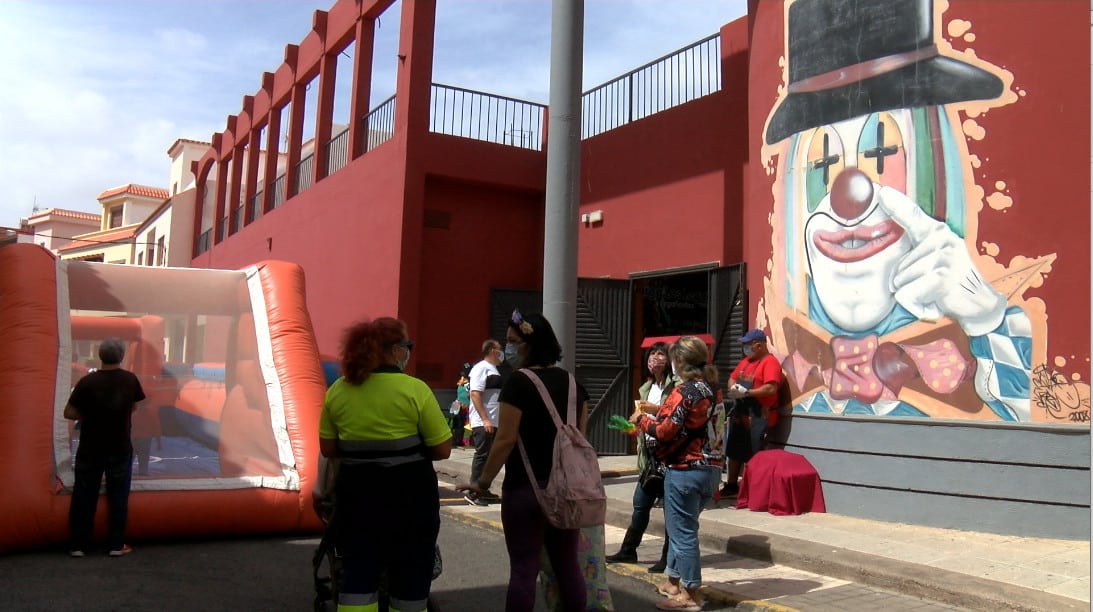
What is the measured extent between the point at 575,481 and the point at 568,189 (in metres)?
5.53

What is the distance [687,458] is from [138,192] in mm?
47128

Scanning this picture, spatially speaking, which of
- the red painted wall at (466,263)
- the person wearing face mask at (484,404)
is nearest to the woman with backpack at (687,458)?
the person wearing face mask at (484,404)

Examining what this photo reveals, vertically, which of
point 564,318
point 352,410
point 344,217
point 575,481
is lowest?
point 575,481

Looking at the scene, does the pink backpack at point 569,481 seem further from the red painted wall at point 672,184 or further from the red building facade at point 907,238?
the red painted wall at point 672,184

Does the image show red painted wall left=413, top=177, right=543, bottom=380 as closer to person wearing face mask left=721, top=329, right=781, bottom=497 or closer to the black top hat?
person wearing face mask left=721, top=329, right=781, bottom=497

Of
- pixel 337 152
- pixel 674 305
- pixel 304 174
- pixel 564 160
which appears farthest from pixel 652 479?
pixel 304 174

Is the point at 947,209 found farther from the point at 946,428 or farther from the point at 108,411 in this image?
the point at 108,411

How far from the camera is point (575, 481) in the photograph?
3.81 m

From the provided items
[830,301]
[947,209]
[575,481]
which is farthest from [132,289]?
[947,209]

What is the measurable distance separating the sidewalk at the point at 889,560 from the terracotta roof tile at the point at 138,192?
44602 mm

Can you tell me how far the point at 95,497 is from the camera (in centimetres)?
A: 605

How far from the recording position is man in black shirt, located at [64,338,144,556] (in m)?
6.03

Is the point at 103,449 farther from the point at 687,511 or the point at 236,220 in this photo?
the point at 236,220

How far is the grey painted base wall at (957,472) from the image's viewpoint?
642 centimetres
